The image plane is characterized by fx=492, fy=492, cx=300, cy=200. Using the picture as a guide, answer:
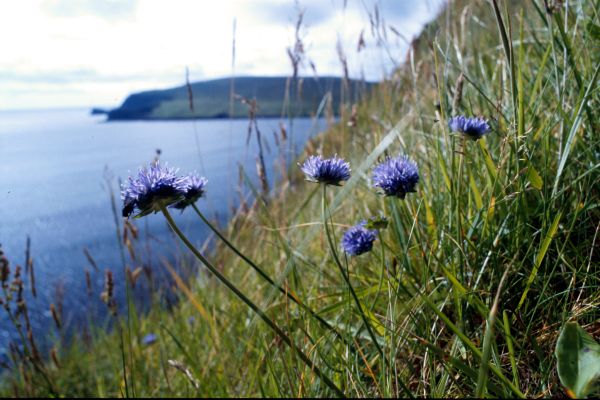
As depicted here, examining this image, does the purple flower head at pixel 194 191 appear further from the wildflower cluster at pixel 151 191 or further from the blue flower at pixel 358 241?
the blue flower at pixel 358 241

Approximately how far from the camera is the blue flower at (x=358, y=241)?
106 cm

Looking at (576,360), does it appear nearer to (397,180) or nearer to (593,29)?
(397,180)

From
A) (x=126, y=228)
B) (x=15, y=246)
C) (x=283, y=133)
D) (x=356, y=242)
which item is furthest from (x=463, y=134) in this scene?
(x=15, y=246)

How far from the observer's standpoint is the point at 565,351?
59 centimetres

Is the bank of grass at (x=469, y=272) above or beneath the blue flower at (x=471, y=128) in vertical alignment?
beneath

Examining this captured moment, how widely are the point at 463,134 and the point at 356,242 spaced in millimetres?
325

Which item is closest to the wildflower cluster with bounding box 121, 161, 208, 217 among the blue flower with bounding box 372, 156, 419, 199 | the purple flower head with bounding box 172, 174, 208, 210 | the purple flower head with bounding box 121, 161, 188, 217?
the purple flower head with bounding box 121, 161, 188, 217

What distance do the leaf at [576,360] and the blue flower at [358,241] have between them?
0.49 meters

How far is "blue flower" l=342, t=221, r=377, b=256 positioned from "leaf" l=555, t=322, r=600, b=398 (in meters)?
0.49

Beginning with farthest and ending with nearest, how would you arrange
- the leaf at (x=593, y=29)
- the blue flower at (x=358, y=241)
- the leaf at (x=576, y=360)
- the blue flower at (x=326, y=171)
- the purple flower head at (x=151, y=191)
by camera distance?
the leaf at (x=593, y=29)
the blue flower at (x=358, y=241)
the blue flower at (x=326, y=171)
the purple flower head at (x=151, y=191)
the leaf at (x=576, y=360)

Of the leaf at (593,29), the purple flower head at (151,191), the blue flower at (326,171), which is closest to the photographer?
the purple flower head at (151,191)

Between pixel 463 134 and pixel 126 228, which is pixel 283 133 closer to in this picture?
pixel 126 228

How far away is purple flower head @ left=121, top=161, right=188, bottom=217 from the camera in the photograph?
729 mm

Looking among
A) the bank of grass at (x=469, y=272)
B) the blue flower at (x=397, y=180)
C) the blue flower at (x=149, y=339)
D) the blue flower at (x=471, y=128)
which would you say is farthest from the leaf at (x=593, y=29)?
the blue flower at (x=149, y=339)
